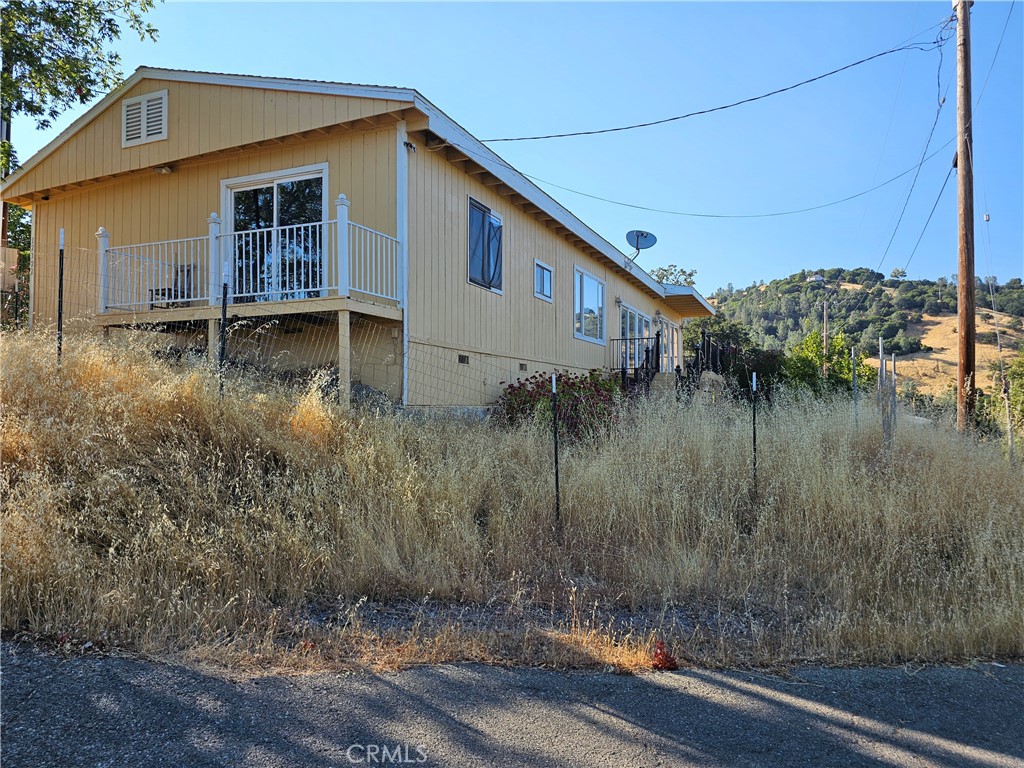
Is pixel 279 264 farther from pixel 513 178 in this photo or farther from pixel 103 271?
pixel 513 178

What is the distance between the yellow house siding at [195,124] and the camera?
29.8 ft

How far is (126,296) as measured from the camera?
10039mm

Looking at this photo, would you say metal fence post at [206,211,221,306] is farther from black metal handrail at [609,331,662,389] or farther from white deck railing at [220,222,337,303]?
black metal handrail at [609,331,662,389]

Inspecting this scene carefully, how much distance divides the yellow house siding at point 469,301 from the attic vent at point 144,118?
4.55 m

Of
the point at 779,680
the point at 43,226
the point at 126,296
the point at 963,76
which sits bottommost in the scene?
the point at 779,680

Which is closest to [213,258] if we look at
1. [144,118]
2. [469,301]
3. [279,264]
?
[279,264]

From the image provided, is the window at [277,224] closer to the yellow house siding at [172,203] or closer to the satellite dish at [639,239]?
the yellow house siding at [172,203]

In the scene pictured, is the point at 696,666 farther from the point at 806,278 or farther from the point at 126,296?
the point at 806,278

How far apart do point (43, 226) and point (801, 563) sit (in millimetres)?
14178

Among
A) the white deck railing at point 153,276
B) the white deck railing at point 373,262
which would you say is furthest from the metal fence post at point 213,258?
the white deck railing at point 373,262

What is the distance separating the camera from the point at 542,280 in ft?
45.0

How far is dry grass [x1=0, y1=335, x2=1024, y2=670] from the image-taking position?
358cm

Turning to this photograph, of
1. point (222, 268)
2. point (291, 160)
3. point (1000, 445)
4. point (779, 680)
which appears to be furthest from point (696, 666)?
point (291, 160)

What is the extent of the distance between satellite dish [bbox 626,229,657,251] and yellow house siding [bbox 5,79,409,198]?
10019mm
